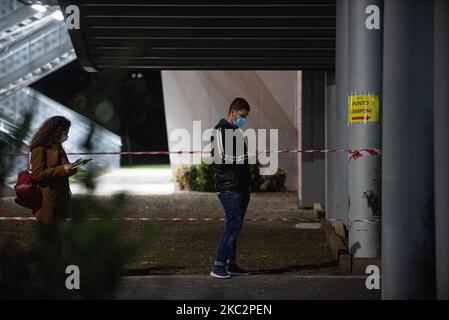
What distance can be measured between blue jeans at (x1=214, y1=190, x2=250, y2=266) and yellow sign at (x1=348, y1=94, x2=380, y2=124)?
5.15 ft

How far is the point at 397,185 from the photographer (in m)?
5.41

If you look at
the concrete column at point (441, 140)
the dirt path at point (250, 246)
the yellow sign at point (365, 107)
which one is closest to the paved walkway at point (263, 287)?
the dirt path at point (250, 246)

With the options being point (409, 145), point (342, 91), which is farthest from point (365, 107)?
point (409, 145)

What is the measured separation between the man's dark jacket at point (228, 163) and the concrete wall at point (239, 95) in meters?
13.7

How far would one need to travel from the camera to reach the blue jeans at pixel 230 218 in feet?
28.1

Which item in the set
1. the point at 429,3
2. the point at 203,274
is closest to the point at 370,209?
the point at 203,274

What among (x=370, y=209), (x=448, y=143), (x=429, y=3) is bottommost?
(x=370, y=209)

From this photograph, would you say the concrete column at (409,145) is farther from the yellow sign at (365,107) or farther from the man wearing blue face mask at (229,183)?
the yellow sign at (365,107)

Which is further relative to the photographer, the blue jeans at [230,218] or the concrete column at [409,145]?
the blue jeans at [230,218]

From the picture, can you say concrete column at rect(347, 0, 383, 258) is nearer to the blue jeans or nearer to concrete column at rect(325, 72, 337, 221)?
the blue jeans

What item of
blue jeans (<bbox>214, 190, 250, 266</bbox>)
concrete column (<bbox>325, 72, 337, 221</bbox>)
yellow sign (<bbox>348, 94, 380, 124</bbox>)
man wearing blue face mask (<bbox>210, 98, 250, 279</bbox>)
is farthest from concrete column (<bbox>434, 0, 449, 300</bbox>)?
concrete column (<bbox>325, 72, 337, 221</bbox>)

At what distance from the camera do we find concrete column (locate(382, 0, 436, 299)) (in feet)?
17.3

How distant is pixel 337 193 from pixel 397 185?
24.6ft
